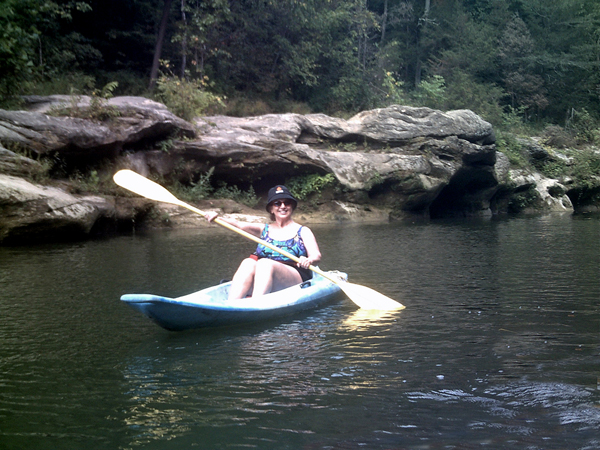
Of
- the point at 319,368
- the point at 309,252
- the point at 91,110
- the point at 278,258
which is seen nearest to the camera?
the point at 319,368

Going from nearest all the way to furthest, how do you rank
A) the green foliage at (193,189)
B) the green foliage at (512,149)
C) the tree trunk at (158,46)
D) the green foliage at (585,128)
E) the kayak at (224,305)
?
the kayak at (224,305) < the green foliage at (193,189) < the tree trunk at (158,46) < the green foliage at (512,149) < the green foliage at (585,128)

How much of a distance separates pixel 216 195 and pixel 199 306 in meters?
11.0

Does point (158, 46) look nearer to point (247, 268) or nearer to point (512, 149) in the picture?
point (247, 268)

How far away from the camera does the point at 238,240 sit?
10.9 metres

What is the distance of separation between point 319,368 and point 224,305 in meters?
1.10

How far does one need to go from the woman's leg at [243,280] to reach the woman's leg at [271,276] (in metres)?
0.05

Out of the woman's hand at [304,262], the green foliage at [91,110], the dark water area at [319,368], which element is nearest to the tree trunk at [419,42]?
the green foliage at [91,110]

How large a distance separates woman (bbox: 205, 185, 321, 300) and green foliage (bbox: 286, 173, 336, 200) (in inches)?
394

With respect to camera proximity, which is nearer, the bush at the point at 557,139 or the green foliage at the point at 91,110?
the green foliage at the point at 91,110

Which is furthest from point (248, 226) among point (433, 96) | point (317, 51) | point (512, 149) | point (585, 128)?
point (585, 128)

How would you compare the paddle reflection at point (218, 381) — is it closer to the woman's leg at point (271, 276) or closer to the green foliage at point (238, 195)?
the woman's leg at point (271, 276)

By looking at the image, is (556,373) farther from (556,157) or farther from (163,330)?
(556,157)

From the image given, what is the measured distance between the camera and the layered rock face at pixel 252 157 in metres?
10.4

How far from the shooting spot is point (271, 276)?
5027 mm
